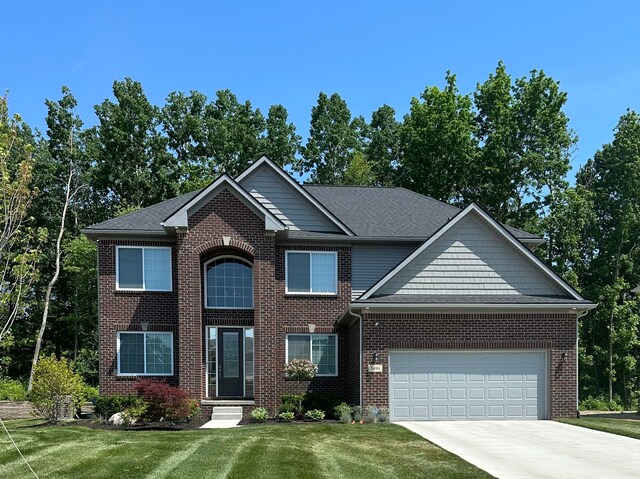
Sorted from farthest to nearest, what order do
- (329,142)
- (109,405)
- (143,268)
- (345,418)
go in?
(329,142) < (143,268) < (109,405) < (345,418)

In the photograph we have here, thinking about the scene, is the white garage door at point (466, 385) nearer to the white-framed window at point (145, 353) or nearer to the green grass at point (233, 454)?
the green grass at point (233, 454)

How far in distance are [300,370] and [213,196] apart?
238 inches

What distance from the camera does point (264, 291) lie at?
20.4 m

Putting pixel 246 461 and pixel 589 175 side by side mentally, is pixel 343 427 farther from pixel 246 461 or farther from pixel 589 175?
pixel 589 175

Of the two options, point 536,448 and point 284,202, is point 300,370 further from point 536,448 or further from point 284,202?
point 536,448

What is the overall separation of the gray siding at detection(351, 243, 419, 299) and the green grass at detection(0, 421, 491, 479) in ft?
21.9

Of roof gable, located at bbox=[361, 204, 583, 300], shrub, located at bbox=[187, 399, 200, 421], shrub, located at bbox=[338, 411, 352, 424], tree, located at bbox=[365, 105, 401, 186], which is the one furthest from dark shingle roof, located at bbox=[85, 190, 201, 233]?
tree, located at bbox=[365, 105, 401, 186]

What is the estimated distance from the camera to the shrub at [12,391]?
30422mm

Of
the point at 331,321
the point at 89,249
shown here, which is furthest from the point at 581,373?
the point at 89,249

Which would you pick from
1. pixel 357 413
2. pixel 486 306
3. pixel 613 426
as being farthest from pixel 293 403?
pixel 613 426

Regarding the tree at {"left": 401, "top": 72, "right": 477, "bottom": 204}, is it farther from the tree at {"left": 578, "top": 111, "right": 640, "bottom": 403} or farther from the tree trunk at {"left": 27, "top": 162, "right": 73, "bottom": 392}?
the tree trunk at {"left": 27, "top": 162, "right": 73, "bottom": 392}

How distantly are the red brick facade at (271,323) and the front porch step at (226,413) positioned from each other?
1.06 ft

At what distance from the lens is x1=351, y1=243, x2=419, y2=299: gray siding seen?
22.1m

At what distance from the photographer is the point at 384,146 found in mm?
47281
